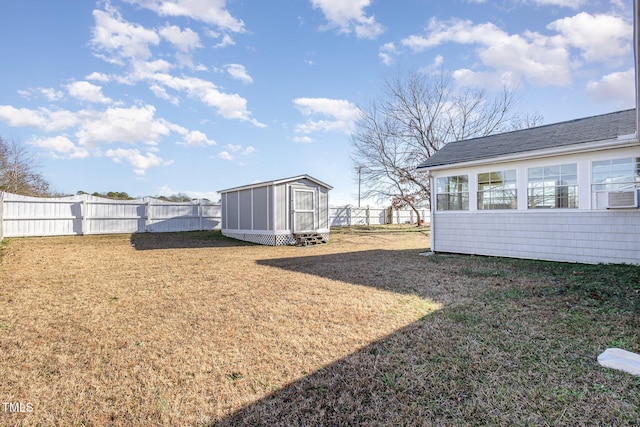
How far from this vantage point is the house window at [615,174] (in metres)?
6.62

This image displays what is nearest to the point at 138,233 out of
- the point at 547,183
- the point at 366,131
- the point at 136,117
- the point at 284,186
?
the point at 136,117

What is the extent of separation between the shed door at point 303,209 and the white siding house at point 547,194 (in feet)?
16.3

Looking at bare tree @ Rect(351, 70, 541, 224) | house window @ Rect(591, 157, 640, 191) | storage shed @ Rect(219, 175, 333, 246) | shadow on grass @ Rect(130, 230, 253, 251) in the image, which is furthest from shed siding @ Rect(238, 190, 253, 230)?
house window @ Rect(591, 157, 640, 191)

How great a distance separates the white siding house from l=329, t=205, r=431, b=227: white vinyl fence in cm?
1453

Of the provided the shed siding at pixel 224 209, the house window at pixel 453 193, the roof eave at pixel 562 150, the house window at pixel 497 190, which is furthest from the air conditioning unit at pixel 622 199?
the shed siding at pixel 224 209

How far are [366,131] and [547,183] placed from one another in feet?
47.1

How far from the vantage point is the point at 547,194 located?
7.75m

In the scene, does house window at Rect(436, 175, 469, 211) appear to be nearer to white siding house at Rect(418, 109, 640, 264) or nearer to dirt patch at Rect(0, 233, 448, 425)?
white siding house at Rect(418, 109, 640, 264)

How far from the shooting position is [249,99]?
12.6 m

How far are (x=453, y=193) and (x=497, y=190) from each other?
4.06 ft

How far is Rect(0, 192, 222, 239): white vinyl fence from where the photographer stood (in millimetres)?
12445

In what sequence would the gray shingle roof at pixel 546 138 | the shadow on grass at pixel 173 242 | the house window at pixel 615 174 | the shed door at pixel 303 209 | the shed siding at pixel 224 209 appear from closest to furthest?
the house window at pixel 615 174
the gray shingle roof at pixel 546 138
the shadow on grass at pixel 173 242
the shed door at pixel 303 209
the shed siding at pixel 224 209
